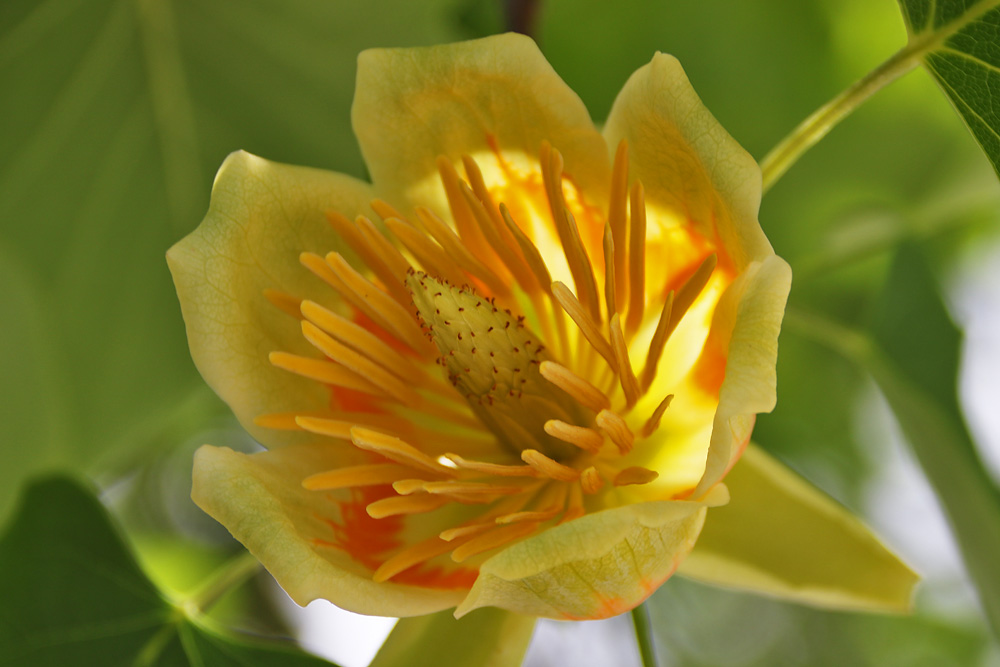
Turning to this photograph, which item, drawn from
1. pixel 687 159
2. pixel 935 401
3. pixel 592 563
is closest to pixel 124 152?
pixel 687 159

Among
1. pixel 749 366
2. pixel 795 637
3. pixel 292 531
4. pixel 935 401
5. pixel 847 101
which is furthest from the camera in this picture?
pixel 795 637

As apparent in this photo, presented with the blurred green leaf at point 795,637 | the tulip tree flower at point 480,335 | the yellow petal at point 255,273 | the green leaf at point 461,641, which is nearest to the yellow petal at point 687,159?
the tulip tree flower at point 480,335

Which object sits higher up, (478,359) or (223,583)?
(478,359)

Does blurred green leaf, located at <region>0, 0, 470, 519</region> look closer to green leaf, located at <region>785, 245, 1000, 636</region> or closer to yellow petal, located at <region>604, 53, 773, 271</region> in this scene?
yellow petal, located at <region>604, 53, 773, 271</region>

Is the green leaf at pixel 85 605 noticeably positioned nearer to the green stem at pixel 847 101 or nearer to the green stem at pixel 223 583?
the green stem at pixel 223 583

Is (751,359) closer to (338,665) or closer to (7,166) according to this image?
(338,665)

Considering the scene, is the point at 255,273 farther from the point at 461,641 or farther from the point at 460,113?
the point at 461,641

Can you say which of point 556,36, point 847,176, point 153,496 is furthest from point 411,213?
point 153,496
